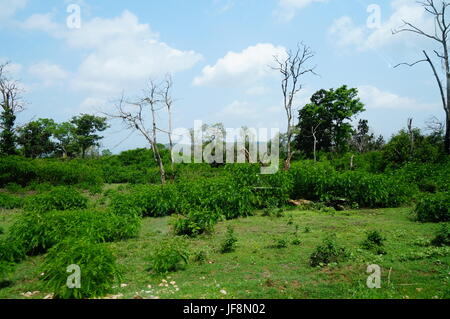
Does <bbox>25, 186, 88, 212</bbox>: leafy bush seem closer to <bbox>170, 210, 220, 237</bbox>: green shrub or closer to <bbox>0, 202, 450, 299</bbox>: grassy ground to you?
<bbox>0, 202, 450, 299</bbox>: grassy ground

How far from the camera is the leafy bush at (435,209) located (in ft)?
24.8

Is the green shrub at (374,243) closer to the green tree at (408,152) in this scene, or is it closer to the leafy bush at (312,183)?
the leafy bush at (312,183)

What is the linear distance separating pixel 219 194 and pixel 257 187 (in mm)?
1463

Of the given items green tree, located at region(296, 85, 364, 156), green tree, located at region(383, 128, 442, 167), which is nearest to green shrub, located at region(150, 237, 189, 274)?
green tree, located at region(383, 128, 442, 167)

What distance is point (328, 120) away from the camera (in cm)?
2889

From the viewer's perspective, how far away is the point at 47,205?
333 inches

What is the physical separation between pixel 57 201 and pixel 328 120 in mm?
24968

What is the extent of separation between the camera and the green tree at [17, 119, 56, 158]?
29281mm

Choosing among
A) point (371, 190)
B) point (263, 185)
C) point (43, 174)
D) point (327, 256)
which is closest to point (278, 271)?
point (327, 256)

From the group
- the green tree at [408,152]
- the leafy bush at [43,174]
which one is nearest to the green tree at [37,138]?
the leafy bush at [43,174]

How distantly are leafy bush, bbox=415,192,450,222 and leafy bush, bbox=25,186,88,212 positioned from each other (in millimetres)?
9119

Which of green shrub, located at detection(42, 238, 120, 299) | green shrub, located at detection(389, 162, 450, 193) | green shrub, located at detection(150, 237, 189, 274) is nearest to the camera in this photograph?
green shrub, located at detection(42, 238, 120, 299)

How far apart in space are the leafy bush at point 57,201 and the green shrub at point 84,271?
16.3ft

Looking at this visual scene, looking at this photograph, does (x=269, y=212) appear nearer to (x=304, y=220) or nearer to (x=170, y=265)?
(x=304, y=220)
